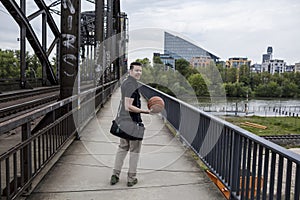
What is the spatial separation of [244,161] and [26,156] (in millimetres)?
2485

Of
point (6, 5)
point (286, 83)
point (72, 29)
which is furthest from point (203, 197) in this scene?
point (286, 83)

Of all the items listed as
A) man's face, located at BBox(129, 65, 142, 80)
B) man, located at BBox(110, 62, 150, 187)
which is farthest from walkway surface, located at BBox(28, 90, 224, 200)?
man's face, located at BBox(129, 65, 142, 80)

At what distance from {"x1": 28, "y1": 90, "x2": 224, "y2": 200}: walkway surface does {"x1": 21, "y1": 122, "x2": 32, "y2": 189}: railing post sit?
0.34 metres

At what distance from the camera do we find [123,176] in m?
4.80

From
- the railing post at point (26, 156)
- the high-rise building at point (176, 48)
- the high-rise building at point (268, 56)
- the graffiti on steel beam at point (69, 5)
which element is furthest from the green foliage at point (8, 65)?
the high-rise building at point (268, 56)

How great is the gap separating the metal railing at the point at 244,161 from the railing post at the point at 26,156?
2417 millimetres

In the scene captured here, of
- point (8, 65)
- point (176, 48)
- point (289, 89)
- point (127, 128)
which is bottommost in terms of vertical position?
point (289, 89)

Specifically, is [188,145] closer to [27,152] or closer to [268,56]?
[27,152]

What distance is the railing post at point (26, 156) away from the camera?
355 cm

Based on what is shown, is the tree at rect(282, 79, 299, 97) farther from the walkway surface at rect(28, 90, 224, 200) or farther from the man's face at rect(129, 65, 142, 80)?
the man's face at rect(129, 65, 142, 80)

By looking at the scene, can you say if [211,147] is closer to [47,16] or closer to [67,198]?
[67,198]

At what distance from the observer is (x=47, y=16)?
25.3 m

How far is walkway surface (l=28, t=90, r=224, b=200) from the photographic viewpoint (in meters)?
4.07

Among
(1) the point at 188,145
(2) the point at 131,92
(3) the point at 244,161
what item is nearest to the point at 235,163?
(3) the point at 244,161
